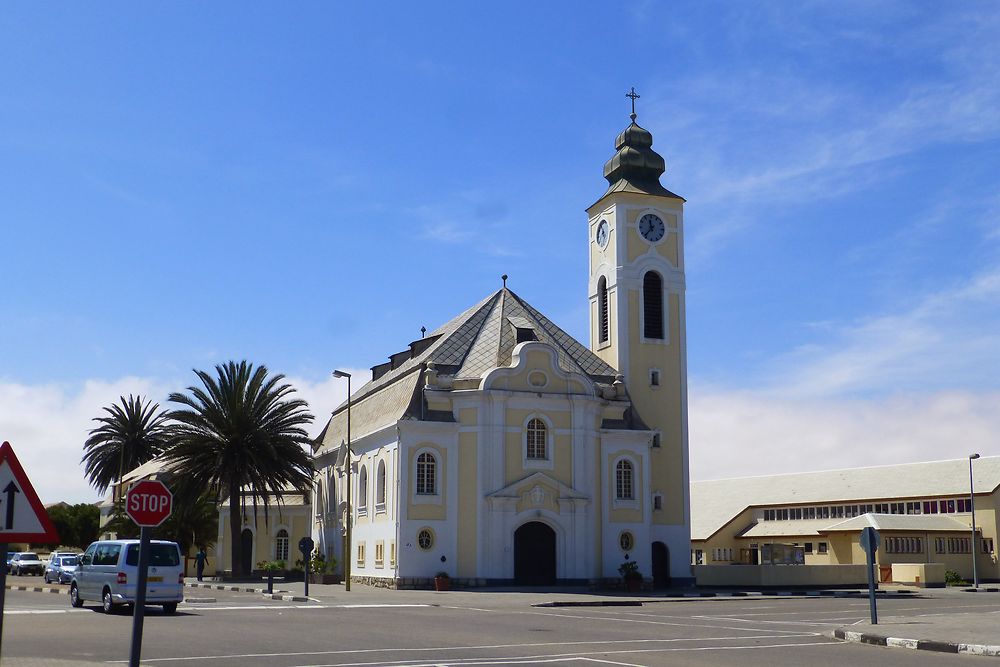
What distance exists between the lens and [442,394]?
4934 centimetres

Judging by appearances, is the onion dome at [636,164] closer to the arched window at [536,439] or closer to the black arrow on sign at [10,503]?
the arched window at [536,439]

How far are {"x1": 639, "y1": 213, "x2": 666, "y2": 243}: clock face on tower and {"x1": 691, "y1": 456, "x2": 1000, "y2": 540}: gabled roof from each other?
29.8 m

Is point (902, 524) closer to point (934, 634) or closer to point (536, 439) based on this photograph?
point (536, 439)

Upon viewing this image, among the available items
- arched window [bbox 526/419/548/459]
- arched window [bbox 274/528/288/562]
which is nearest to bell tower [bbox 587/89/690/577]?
arched window [bbox 526/419/548/459]

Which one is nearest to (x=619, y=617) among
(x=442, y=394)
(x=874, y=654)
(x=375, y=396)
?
(x=874, y=654)

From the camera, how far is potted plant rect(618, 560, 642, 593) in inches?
1908

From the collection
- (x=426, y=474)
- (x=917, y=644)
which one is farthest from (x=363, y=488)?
(x=917, y=644)

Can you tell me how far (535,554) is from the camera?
4912cm

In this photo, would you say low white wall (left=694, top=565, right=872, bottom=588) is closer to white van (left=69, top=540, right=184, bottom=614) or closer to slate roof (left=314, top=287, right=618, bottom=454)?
slate roof (left=314, top=287, right=618, bottom=454)

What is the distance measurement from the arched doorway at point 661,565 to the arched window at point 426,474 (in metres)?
12.0

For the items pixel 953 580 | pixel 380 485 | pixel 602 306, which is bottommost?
pixel 953 580

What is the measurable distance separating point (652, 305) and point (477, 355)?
33.2ft

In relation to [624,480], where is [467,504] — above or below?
below

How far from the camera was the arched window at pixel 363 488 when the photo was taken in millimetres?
54312
